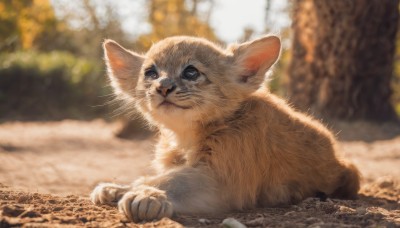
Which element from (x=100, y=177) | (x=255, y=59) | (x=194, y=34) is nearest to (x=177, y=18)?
(x=194, y=34)

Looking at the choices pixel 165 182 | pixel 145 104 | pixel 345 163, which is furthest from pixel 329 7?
pixel 165 182

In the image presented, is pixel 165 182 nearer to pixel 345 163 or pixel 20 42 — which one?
pixel 345 163

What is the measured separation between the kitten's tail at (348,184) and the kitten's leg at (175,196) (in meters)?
1.44

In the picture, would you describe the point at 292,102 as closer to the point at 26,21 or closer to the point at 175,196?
the point at 175,196

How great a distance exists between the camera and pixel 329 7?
9242mm

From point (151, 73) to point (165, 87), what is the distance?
0.52 m

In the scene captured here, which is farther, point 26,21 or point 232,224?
point 26,21

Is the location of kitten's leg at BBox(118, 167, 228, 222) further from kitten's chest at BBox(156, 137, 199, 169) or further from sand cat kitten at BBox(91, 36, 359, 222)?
kitten's chest at BBox(156, 137, 199, 169)

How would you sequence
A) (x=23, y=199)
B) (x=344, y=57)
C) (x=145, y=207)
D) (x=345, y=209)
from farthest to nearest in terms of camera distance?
(x=344, y=57)
(x=23, y=199)
(x=345, y=209)
(x=145, y=207)

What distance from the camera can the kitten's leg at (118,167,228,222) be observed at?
12.0 feet

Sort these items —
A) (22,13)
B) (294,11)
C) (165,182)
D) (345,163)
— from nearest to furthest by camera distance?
(165,182) → (345,163) → (294,11) → (22,13)

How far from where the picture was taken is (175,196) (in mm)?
3988

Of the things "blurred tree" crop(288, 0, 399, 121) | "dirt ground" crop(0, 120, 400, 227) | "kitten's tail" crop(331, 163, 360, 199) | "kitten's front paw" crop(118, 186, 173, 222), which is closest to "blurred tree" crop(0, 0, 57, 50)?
"dirt ground" crop(0, 120, 400, 227)

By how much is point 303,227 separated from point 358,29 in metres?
6.41
